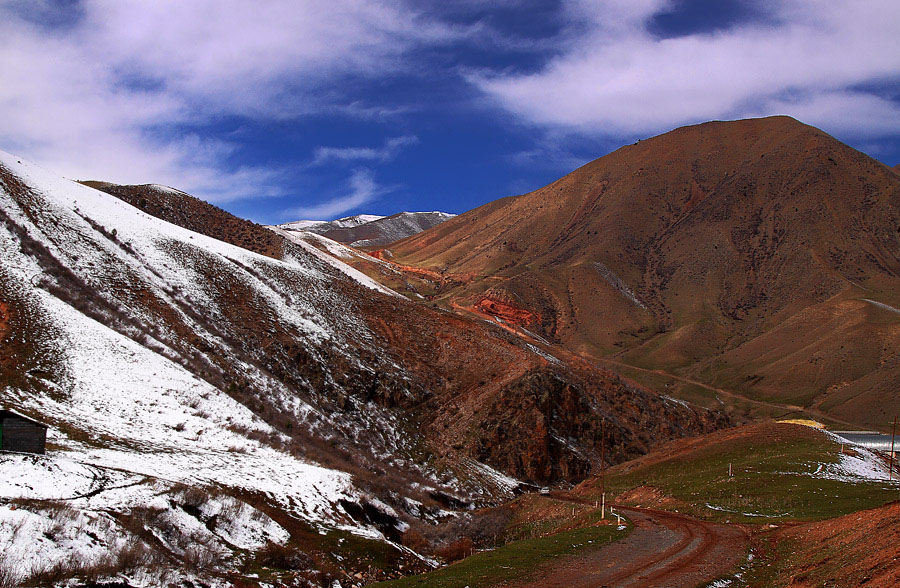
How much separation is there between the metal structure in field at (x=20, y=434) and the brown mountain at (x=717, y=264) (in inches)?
3377

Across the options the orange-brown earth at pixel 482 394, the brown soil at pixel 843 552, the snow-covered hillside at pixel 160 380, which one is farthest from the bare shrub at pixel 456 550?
the orange-brown earth at pixel 482 394

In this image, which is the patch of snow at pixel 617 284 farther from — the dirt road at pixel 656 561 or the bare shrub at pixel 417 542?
the bare shrub at pixel 417 542

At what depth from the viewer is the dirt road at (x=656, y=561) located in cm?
1157

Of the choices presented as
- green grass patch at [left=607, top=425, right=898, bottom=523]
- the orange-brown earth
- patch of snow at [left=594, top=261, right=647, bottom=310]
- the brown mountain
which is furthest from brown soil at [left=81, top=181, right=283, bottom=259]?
patch of snow at [left=594, top=261, right=647, bottom=310]

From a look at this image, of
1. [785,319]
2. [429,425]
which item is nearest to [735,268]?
[785,319]

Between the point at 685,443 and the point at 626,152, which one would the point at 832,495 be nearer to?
the point at 685,443

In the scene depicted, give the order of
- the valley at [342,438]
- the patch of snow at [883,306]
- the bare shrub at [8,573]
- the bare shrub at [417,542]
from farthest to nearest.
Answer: the patch of snow at [883,306] < the bare shrub at [417,542] < the valley at [342,438] < the bare shrub at [8,573]

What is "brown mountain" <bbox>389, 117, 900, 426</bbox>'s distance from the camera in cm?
9100

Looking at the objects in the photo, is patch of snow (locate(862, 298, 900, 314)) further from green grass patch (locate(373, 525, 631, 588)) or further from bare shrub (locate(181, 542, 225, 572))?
bare shrub (locate(181, 542, 225, 572))

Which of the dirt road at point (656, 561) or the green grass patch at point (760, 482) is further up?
the dirt road at point (656, 561)

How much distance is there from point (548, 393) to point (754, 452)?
495 inches

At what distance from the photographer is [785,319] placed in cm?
10956

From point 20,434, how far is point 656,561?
14.7m

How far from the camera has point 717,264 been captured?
131500 millimetres
